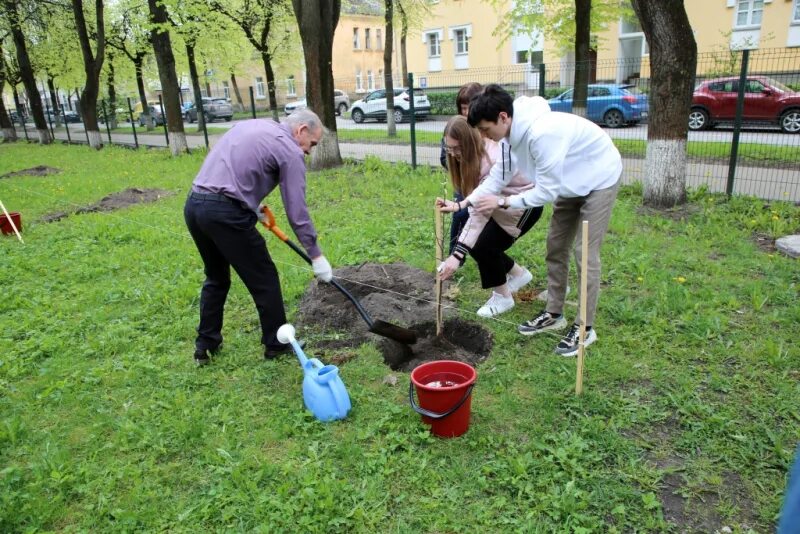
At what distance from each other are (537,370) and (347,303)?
174 cm

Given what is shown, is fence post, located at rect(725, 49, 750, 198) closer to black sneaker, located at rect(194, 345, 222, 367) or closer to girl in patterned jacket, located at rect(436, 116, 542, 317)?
girl in patterned jacket, located at rect(436, 116, 542, 317)

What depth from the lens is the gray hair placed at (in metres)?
3.31

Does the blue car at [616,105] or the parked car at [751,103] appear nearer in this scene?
the parked car at [751,103]

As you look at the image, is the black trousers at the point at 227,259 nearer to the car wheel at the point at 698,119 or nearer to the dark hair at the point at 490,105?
the dark hair at the point at 490,105

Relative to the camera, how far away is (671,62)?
6.06m

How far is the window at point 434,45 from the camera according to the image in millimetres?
31719

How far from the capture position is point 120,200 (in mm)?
9320

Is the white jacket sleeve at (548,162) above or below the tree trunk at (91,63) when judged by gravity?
below

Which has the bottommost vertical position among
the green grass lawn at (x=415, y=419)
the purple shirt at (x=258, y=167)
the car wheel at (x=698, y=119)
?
the green grass lawn at (x=415, y=419)

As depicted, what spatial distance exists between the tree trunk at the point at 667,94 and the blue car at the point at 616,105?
266 cm

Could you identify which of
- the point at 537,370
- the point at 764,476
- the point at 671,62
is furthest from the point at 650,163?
the point at 764,476

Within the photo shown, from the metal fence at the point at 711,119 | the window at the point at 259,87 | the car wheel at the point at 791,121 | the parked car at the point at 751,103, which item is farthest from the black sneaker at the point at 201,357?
the window at the point at 259,87

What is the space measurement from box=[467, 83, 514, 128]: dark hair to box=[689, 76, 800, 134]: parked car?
205 inches

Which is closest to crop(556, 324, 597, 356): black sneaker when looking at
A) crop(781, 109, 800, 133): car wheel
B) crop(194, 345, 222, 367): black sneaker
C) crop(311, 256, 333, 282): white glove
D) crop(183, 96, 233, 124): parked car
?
crop(311, 256, 333, 282): white glove
